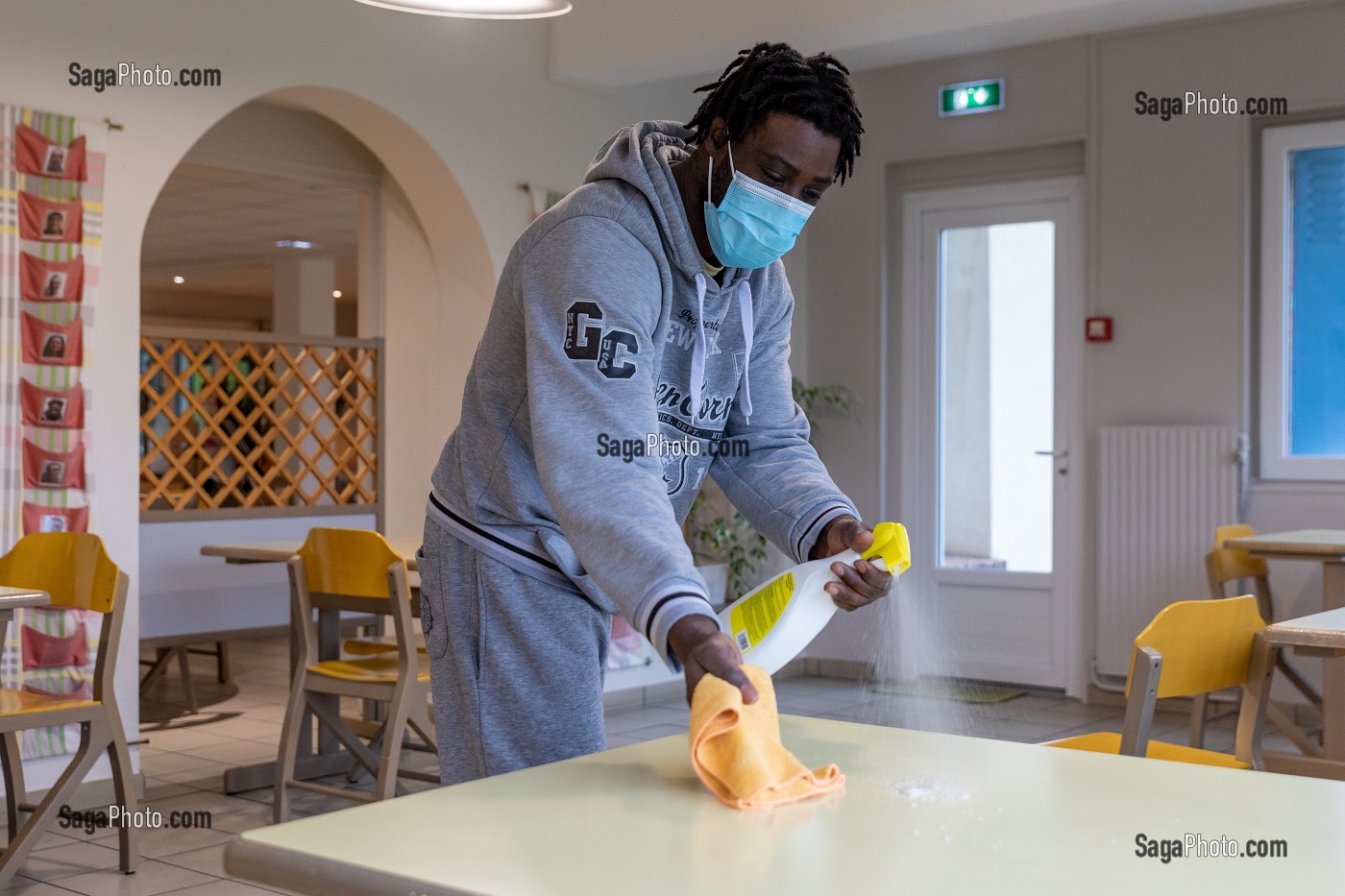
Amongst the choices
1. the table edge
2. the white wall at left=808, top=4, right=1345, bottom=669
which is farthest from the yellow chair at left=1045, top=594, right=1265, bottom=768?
the white wall at left=808, top=4, right=1345, bottom=669

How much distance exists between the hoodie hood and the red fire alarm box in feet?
13.8

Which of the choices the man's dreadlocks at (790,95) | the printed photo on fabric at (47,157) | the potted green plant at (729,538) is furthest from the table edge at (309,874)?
the potted green plant at (729,538)

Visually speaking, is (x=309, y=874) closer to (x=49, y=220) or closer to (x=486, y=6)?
(x=486, y=6)

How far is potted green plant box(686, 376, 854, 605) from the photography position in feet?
18.0

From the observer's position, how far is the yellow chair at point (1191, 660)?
193 centimetres

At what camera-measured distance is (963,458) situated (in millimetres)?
5750

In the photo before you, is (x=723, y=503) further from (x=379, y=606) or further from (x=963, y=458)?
(x=379, y=606)

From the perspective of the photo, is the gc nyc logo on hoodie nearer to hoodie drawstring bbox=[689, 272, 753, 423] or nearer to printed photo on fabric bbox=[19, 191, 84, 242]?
hoodie drawstring bbox=[689, 272, 753, 423]

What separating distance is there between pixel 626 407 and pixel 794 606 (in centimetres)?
23

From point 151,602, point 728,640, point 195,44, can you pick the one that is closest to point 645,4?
point 195,44

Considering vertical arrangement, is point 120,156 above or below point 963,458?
above

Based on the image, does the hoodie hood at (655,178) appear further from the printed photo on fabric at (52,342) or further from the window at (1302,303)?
the window at (1302,303)

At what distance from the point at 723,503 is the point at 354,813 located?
16.3 ft

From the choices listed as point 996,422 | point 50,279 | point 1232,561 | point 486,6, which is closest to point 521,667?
point 486,6
